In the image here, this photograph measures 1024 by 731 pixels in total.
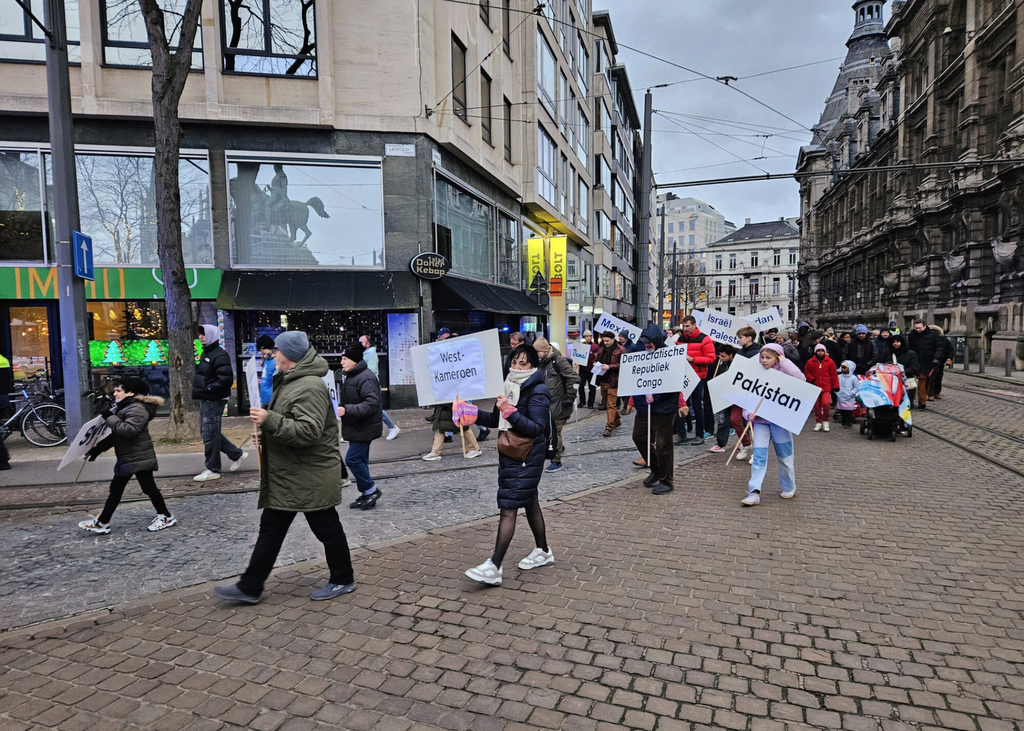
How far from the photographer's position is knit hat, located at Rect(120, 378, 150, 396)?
218 inches

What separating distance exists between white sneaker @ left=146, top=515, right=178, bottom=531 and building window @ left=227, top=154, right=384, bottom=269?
936cm

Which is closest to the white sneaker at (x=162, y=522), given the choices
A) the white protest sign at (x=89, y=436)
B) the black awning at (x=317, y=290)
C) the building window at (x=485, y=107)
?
the white protest sign at (x=89, y=436)

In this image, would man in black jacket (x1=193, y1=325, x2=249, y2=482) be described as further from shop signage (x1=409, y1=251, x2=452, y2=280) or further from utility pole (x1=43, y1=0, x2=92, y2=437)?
shop signage (x1=409, y1=251, x2=452, y2=280)

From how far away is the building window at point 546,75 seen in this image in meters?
23.1

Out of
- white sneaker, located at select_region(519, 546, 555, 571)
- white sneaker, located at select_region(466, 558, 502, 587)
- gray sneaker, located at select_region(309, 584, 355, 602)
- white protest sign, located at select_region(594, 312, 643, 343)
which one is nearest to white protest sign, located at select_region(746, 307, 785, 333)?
white protest sign, located at select_region(594, 312, 643, 343)

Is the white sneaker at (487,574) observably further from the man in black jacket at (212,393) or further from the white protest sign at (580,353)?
the white protest sign at (580,353)

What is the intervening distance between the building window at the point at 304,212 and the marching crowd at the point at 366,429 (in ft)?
16.6

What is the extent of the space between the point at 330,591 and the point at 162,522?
2591 mm

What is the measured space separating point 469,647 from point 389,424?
25.6 ft

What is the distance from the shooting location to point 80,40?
13.0 meters

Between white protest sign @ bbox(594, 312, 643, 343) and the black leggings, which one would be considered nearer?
the black leggings

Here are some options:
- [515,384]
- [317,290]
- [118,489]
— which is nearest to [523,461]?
[515,384]

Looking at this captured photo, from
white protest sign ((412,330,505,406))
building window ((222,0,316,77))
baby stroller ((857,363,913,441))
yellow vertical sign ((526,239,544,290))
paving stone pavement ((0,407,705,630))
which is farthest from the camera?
yellow vertical sign ((526,239,544,290))

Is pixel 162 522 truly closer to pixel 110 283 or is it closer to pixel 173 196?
pixel 173 196
